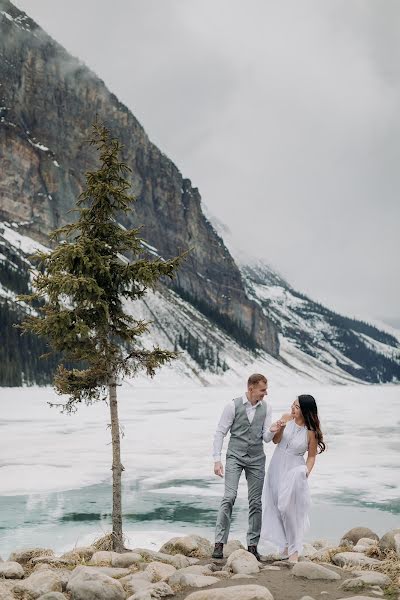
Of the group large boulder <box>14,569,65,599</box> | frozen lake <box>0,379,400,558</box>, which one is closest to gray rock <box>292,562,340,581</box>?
large boulder <box>14,569,65,599</box>

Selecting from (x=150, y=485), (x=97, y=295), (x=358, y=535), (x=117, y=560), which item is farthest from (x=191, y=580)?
(x=150, y=485)

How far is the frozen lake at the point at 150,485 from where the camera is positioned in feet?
57.7

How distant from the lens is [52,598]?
775cm

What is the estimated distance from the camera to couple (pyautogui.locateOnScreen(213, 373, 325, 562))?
9.52m

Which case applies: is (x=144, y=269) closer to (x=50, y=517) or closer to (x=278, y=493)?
(x=278, y=493)

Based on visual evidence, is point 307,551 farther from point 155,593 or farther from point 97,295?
point 97,295

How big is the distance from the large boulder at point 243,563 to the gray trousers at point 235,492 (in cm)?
52

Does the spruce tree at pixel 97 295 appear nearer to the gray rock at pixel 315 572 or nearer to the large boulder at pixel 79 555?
the large boulder at pixel 79 555

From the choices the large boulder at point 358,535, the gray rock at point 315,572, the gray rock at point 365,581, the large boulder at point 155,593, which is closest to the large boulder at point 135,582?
the large boulder at point 155,593

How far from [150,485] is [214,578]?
51.7ft

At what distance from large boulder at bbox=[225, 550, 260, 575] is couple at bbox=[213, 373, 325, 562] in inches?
18.7

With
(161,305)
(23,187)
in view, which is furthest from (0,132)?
(161,305)

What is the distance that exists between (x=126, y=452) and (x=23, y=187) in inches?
6821

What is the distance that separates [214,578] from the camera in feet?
28.2
